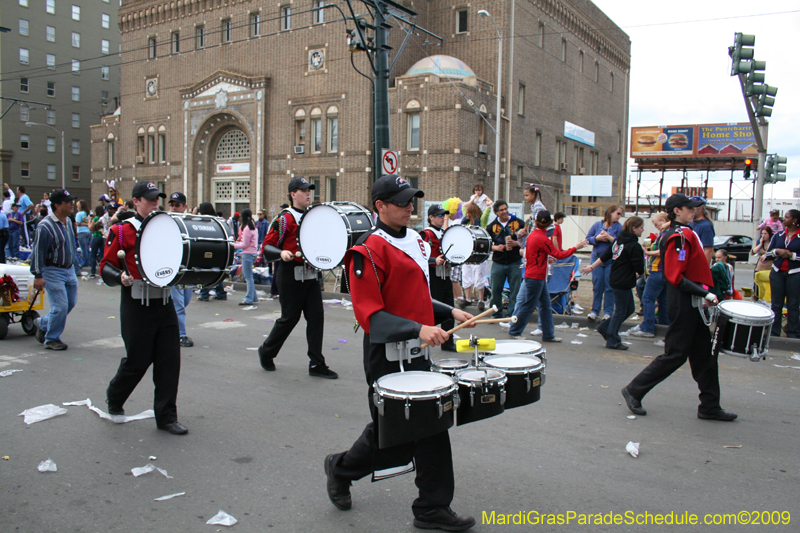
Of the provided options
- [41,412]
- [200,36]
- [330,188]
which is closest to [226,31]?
[200,36]

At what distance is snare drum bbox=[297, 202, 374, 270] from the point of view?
21.3 feet

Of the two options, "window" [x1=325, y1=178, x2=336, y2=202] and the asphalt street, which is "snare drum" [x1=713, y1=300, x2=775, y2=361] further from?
"window" [x1=325, y1=178, x2=336, y2=202]

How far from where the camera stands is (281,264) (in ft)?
22.1

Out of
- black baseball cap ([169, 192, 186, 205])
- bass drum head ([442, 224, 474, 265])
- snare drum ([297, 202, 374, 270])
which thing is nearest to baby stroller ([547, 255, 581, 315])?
bass drum head ([442, 224, 474, 265])

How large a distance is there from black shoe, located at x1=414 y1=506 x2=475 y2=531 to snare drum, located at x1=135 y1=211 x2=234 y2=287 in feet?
9.53

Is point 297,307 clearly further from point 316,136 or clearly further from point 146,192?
point 316,136

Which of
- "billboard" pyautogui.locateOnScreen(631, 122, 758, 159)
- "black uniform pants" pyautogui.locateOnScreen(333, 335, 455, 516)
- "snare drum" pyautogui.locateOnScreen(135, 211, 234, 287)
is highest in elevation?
"billboard" pyautogui.locateOnScreen(631, 122, 758, 159)

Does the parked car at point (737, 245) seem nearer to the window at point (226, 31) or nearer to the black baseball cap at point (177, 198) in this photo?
the black baseball cap at point (177, 198)

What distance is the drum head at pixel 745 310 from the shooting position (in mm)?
5121

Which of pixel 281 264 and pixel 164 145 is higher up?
pixel 164 145

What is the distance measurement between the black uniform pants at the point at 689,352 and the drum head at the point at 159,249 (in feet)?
14.4

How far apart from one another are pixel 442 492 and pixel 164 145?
41077 millimetres

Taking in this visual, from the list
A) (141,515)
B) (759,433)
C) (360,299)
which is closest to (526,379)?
(360,299)

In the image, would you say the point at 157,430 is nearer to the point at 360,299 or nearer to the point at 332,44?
the point at 360,299
